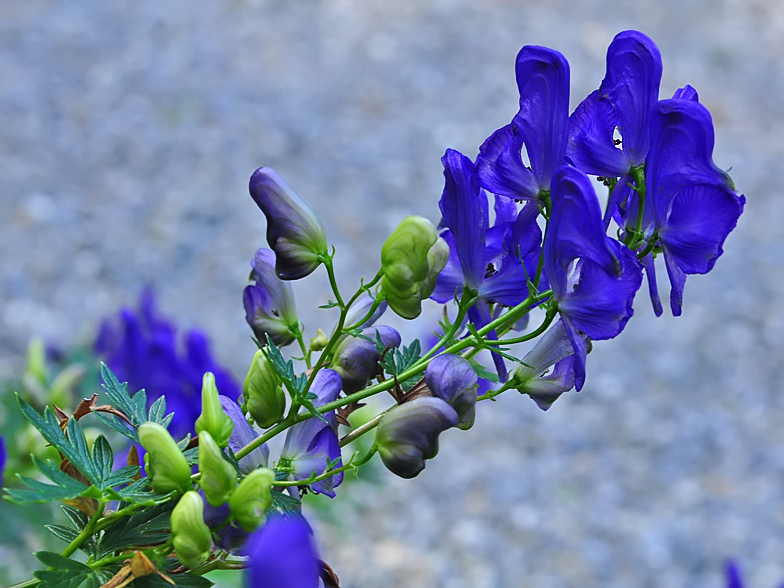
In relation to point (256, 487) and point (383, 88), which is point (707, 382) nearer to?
point (383, 88)

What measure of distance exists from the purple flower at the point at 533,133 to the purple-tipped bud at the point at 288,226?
3.5 inches

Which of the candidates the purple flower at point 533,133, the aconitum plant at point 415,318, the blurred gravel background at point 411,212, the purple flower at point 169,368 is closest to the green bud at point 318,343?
the aconitum plant at point 415,318

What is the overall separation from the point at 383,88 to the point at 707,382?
203 centimetres

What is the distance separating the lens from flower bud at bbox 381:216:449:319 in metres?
0.41

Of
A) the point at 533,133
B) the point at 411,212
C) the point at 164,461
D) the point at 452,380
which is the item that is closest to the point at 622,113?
the point at 533,133

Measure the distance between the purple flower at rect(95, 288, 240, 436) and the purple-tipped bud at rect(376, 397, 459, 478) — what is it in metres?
0.52

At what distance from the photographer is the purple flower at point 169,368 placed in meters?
0.92

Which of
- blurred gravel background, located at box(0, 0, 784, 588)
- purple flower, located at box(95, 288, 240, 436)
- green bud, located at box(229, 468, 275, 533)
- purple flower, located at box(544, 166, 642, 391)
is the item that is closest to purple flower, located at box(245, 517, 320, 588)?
green bud, located at box(229, 468, 275, 533)

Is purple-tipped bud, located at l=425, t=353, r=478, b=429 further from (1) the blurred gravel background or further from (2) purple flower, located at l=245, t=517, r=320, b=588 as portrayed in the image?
(1) the blurred gravel background

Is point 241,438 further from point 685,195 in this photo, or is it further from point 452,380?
point 685,195

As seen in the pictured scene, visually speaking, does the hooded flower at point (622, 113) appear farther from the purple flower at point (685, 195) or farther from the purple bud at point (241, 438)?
the purple bud at point (241, 438)

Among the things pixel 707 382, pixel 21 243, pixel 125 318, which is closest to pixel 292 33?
pixel 21 243

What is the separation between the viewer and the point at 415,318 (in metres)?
0.44

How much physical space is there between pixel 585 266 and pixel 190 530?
20 cm
